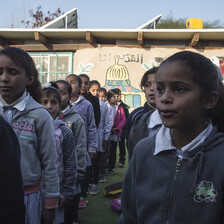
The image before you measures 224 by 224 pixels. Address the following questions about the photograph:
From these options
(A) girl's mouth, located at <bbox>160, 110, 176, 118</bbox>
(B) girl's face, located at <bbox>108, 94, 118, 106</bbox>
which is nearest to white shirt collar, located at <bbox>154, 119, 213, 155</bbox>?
(A) girl's mouth, located at <bbox>160, 110, 176, 118</bbox>

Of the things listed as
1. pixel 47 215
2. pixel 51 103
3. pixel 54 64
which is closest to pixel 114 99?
pixel 51 103

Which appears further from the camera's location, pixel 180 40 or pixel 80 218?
pixel 180 40

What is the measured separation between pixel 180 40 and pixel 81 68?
4.10 meters

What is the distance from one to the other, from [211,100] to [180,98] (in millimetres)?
150

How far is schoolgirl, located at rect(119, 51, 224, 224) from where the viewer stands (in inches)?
39.1

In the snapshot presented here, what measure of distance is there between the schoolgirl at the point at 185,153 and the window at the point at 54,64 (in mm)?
9996

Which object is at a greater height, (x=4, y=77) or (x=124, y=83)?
(x=4, y=77)

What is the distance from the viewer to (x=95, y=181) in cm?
420

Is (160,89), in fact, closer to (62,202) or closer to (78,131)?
(62,202)

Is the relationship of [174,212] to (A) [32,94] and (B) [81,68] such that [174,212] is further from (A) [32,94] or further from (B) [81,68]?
(B) [81,68]

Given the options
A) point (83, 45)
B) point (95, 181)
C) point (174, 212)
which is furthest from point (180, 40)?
point (174, 212)

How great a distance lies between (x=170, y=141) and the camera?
1.13 meters

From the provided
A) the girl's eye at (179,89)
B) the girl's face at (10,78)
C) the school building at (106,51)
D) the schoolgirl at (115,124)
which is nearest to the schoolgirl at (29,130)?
the girl's face at (10,78)

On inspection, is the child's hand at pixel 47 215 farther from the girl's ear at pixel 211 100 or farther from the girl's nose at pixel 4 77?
the girl's ear at pixel 211 100
